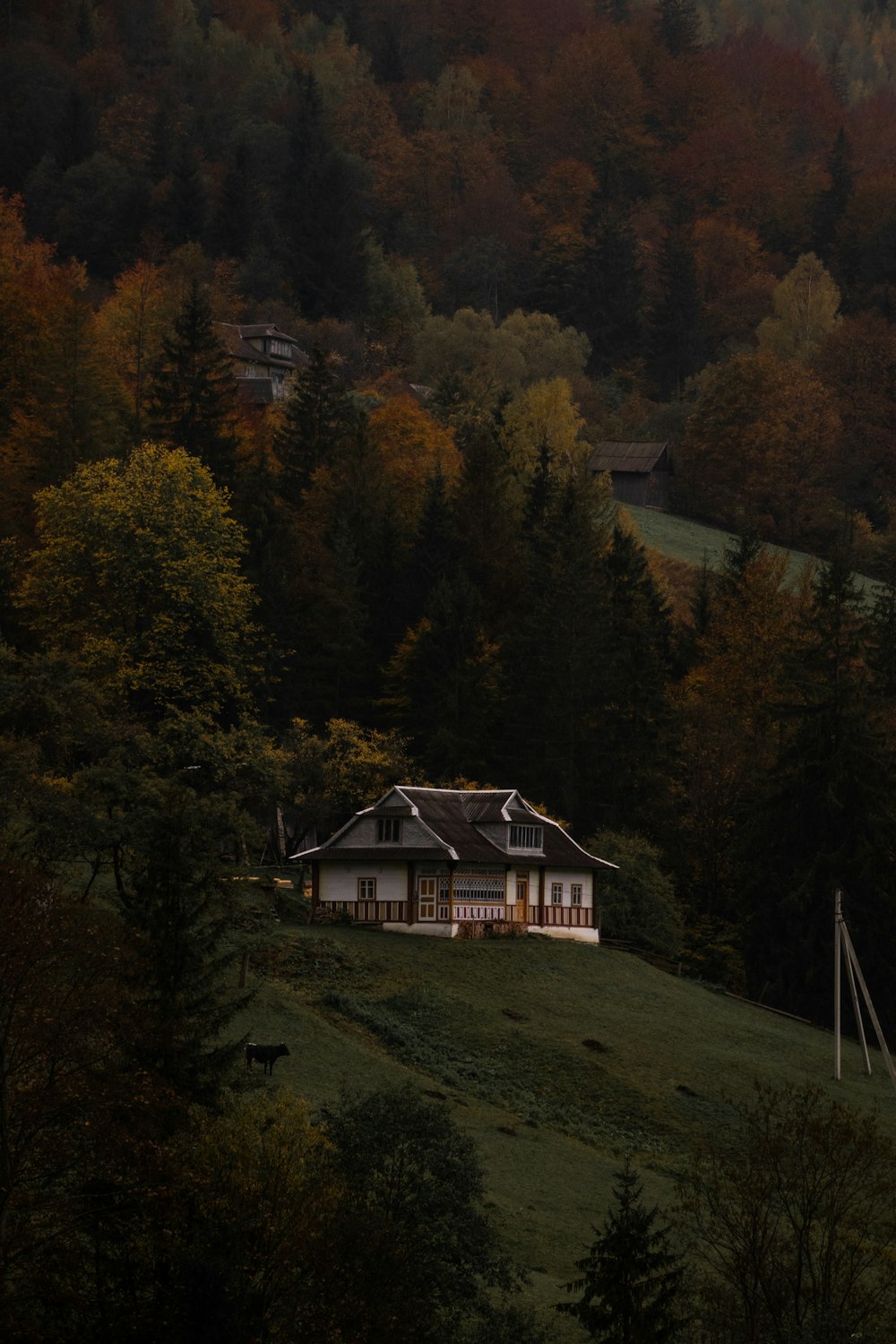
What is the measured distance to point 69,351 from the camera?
98.2 metres

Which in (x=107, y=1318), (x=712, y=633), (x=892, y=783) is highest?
(x=712, y=633)

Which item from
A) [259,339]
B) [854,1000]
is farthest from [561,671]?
[259,339]

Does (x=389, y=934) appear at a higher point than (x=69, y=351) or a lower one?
lower

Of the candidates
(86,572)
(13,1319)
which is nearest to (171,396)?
(86,572)

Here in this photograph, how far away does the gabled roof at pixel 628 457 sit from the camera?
470ft

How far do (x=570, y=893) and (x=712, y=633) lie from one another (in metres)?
26.7

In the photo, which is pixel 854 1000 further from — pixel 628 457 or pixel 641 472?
pixel 628 457

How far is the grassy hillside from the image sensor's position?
46.2 m

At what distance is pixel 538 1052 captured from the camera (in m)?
56.3

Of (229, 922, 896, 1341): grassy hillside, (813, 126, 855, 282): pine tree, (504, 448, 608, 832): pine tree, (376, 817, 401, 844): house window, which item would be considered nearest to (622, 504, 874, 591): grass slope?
(504, 448, 608, 832): pine tree

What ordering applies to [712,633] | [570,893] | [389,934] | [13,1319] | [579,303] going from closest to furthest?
[13,1319] → [389,934] → [570,893] → [712,633] → [579,303]

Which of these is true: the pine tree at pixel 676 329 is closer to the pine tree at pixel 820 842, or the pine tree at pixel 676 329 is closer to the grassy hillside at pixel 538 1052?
the pine tree at pixel 820 842

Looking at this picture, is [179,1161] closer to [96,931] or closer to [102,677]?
[96,931]

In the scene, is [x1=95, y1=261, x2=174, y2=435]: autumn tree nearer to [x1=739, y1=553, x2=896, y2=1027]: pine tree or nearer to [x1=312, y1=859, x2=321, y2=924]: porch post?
[x1=312, y1=859, x2=321, y2=924]: porch post
